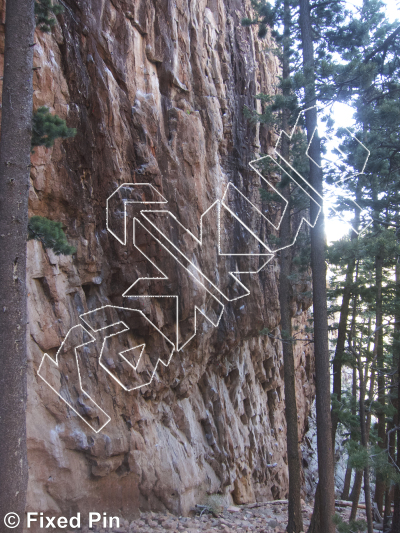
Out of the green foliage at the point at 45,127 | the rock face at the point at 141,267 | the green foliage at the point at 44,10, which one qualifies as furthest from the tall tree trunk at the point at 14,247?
the rock face at the point at 141,267

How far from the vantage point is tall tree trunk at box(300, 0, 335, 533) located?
795cm

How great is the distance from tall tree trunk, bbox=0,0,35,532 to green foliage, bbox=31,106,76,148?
297 mm

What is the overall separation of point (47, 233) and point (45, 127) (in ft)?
4.81

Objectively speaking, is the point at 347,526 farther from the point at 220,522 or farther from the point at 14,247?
the point at 14,247

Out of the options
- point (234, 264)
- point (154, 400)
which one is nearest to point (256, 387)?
point (234, 264)

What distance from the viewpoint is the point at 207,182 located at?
1163cm

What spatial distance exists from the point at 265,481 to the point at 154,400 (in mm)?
7686

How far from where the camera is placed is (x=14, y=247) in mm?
4844

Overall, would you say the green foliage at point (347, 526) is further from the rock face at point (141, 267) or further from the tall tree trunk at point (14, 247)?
the tall tree trunk at point (14, 247)

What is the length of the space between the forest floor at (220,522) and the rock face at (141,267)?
381 millimetres

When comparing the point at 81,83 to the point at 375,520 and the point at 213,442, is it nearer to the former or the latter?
the point at 213,442

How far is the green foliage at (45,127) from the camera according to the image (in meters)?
5.48

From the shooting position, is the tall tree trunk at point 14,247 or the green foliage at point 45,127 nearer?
the tall tree trunk at point 14,247

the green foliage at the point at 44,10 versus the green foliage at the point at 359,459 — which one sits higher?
the green foliage at the point at 44,10
